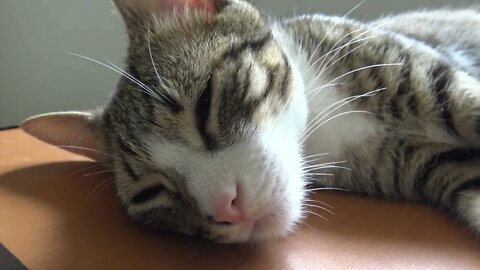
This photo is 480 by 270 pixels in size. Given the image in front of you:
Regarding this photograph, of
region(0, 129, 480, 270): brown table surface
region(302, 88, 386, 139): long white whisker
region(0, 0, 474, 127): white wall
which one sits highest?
region(0, 0, 474, 127): white wall

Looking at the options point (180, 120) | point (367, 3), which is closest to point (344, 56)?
point (180, 120)

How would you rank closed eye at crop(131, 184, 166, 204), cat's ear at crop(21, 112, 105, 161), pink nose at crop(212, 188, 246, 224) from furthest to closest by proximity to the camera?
cat's ear at crop(21, 112, 105, 161) → closed eye at crop(131, 184, 166, 204) → pink nose at crop(212, 188, 246, 224)

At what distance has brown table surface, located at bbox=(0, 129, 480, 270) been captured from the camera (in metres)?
0.91

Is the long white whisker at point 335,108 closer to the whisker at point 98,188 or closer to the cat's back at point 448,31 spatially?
the cat's back at point 448,31

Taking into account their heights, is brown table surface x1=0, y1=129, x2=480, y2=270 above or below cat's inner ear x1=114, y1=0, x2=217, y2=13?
below

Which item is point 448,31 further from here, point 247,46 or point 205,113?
point 205,113

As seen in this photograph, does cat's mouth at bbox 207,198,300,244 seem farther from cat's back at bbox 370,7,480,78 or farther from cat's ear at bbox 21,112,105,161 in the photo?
cat's back at bbox 370,7,480,78

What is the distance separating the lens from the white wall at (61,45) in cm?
202

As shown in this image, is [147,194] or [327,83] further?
[327,83]

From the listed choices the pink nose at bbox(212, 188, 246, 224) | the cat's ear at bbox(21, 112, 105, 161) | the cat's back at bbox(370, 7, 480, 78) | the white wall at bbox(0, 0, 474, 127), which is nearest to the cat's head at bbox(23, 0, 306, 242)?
the pink nose at bbox(212, 188, 246, 224)

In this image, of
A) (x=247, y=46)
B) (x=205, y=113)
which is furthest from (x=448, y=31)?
(x=205, y=113)

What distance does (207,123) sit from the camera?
0.93m

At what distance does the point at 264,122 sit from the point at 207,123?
0.09m

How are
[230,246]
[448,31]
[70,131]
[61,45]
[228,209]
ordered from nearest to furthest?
1. [228,209]
2. [230,246]
3. [70,131]
4. [448,31]
5. [61,45]
